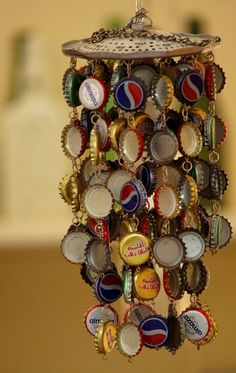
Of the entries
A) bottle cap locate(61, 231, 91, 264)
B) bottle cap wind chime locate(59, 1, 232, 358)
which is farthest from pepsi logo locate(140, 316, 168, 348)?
bottle cap locate(61, 231, 91, 264)

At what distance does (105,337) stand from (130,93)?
258 millimetres

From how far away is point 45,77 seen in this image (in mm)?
1853

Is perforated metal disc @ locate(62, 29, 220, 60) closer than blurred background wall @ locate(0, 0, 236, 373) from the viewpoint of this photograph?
Yes

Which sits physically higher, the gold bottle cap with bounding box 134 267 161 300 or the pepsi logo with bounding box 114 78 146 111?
the pepsi logo with bounding box 114 78 146 111

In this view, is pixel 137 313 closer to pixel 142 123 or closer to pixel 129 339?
pixel 129 339

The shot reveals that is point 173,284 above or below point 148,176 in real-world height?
below

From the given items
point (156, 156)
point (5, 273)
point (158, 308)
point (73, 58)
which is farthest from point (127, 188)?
point (5, 273)

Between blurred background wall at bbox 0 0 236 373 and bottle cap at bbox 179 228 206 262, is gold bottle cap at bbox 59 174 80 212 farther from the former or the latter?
blurred background wall at bbox 0 0 236 373

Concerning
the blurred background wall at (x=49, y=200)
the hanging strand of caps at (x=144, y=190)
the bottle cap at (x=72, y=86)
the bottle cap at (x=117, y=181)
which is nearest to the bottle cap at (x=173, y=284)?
the hanging strand of caps at (x=144, y=190)

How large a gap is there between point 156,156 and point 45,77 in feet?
2.52

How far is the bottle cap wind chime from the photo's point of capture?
1.12 meters

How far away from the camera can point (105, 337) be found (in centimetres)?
115

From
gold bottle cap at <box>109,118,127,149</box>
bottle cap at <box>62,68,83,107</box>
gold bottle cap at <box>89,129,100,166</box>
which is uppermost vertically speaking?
bottle cap at <box>62,68,83,107</box>

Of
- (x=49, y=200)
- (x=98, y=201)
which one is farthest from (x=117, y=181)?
(x=49, y=200)
